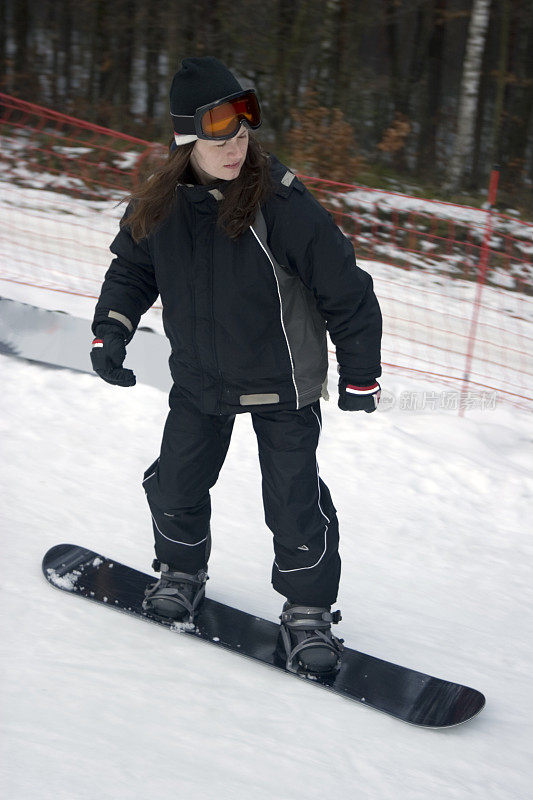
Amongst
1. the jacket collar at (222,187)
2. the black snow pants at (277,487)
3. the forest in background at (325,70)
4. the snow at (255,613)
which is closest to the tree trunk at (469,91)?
the forest in background at (325,70)

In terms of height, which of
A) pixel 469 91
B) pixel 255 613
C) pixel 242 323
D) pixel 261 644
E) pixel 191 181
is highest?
pixel 191 181

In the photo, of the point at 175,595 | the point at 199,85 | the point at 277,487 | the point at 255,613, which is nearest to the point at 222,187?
the point at 199,85

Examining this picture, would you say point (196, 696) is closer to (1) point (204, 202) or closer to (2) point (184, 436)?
(2) point (184, 436)

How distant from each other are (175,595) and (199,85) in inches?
56.5

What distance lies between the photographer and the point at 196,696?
2123 mm

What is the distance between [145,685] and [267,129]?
1098 cm

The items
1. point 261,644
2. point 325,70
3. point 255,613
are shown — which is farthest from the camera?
point 325,70

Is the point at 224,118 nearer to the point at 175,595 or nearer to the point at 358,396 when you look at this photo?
the point at 358,396

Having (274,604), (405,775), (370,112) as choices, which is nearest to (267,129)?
(370,112)

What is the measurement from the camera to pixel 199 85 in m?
1.98

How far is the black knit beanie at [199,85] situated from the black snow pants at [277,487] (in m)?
0.78

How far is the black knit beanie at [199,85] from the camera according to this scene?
1.98 m

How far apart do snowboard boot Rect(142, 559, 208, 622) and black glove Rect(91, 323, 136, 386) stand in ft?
2.05

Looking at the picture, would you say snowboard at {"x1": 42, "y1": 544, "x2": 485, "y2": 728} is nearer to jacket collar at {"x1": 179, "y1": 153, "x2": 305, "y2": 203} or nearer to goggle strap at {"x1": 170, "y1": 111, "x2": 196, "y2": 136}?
jacket collar at {"x1": 179, "y1": 153, "x2": 305, "y2": 203}
